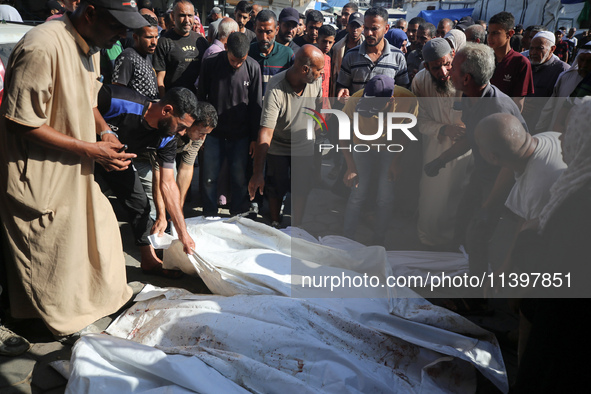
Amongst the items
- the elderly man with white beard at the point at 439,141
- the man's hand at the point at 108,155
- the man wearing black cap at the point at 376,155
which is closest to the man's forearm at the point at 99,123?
the man's hand at the point at 108,155

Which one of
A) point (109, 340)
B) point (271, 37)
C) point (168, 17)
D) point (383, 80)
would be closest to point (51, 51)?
point (109, 340)

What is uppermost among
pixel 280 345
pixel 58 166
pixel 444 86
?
pixel 444 86

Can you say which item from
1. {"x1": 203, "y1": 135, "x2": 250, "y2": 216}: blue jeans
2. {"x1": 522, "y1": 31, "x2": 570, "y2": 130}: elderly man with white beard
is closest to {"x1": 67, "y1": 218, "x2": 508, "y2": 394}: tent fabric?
{"x1": 203, "y1": 135, "x2": 250, "y2": 216}: blue jeans

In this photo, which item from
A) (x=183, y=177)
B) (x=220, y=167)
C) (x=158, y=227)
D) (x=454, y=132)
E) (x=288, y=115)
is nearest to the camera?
(x=158, y=227)

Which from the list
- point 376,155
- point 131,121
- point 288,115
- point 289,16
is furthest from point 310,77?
point 289,16

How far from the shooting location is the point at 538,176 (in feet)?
8.54

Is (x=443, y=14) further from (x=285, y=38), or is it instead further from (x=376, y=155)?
(x=376, y=155)

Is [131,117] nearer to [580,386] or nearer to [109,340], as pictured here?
[109,340]

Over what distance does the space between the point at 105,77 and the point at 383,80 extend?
2763 millimetres

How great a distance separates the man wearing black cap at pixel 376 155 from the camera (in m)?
3.73

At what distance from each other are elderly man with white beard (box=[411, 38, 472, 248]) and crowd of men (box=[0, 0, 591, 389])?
0.01 m

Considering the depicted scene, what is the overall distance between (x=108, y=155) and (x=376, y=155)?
2.24 metres

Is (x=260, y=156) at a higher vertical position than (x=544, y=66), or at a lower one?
lower

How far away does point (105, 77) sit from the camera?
15.4 ft
